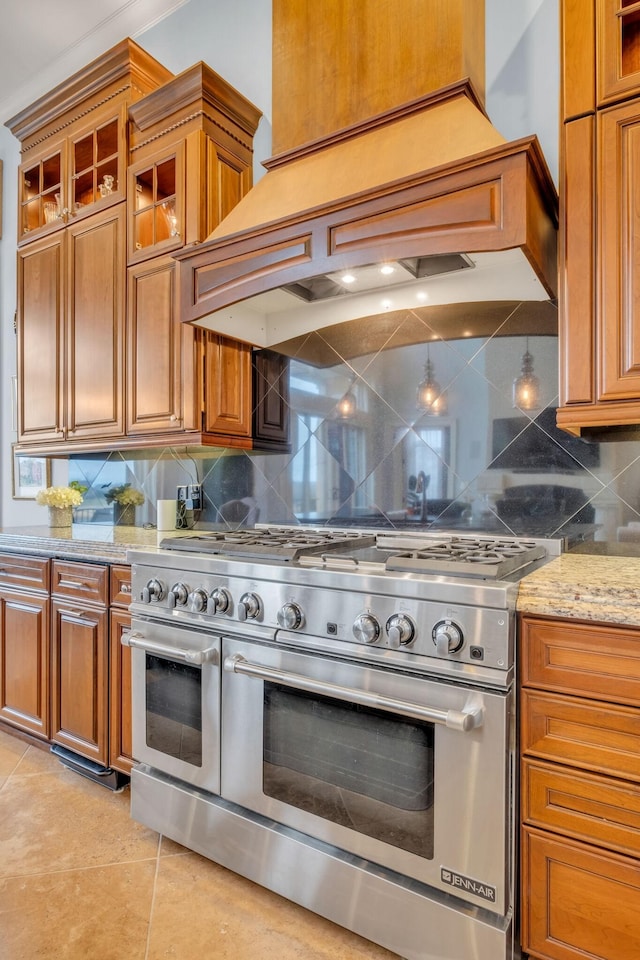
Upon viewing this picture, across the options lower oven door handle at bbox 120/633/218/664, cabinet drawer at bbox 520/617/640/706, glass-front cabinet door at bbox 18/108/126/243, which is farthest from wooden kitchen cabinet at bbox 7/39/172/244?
cabinet drawer at bbox 520/617/640/706

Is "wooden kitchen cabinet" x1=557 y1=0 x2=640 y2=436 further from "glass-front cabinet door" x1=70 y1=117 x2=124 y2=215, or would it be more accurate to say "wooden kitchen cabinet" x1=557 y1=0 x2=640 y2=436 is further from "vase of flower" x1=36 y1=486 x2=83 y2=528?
"vase of flower" x1=36 y1=486 x2=83 y2=528

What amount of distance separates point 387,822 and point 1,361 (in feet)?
12.9

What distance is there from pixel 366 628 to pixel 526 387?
1.06m

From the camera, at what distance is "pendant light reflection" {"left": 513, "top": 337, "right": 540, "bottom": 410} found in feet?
6.35

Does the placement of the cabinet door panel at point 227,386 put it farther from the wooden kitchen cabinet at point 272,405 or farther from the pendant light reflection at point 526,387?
the pendant light reflection at point 526,387

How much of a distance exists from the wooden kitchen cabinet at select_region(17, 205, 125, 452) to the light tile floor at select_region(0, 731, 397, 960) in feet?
5.26

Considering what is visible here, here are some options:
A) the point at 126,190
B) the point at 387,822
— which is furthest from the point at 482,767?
the point at 126,190

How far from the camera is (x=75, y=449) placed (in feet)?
9.49

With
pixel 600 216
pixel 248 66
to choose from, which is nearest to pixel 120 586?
pixel 600 216

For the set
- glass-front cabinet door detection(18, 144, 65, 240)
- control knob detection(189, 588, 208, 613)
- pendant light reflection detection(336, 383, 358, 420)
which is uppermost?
glass-front cabinet door detection(18, 144, 65, 240)

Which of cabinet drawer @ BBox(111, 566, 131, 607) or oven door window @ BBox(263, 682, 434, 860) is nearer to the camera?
oven door window @ BBox(263, 682, 434, 860)

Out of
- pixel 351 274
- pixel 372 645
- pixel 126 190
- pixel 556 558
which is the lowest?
pixel 372 645

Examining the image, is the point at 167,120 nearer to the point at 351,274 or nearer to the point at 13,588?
the point at 351,274

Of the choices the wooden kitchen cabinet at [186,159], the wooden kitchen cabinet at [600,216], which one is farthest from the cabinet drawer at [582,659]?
the wooden kitchen cabinet at [186,159]
